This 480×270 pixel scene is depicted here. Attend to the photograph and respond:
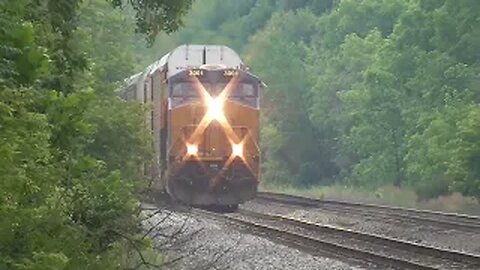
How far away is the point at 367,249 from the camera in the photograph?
56.1 ft

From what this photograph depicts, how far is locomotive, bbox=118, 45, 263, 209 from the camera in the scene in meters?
26.1

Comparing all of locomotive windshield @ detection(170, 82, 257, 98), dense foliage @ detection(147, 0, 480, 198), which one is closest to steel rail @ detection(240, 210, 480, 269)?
locomotive windshield @ detection(170, 82, 257, 98)

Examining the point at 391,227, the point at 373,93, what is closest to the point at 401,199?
the point at 373,93

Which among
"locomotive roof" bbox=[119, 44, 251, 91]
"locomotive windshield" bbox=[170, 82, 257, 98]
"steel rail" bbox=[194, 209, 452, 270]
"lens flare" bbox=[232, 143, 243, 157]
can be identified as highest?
"locomotive roof" bbox=[119, 44, 251, 91]

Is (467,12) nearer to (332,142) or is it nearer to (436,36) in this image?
(436,36)

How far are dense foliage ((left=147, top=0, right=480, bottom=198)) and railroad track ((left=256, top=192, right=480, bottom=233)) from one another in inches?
A: 106

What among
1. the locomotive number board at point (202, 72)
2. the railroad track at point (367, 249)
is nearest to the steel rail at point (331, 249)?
the railroad track at point (367, 249)

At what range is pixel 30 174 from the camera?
713cm

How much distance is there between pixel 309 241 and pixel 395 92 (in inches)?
992

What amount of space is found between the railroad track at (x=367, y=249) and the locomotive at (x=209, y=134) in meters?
3.96

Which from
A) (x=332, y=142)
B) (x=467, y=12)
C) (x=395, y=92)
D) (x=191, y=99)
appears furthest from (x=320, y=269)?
(x=332, y=142)

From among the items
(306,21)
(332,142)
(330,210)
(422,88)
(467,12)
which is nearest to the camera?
(330,210)

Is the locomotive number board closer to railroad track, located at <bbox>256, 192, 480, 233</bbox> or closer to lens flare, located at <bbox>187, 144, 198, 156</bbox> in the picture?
lens flare, located at <bbox>187, 144, 198, 156</bbox>

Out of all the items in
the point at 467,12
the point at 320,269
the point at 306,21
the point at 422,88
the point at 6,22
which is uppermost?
the point at 306,21
